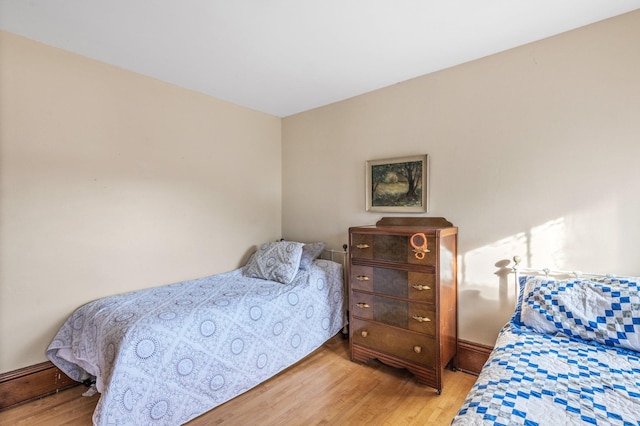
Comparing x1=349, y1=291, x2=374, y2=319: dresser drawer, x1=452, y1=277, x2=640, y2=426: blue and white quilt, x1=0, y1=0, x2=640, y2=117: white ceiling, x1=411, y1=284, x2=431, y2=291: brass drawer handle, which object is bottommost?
x1=349, y1=291, x2=374, y2=319: dresser drawer

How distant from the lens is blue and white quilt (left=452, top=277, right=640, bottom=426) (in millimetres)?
1008

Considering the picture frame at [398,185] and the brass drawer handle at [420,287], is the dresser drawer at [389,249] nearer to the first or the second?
the brass drawer handle at [420,287]

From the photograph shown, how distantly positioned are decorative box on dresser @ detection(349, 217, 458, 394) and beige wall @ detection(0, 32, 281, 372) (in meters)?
1.52

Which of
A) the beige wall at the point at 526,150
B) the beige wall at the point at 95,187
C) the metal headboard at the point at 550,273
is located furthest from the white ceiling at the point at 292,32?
the metal headboard at the point at 550,273

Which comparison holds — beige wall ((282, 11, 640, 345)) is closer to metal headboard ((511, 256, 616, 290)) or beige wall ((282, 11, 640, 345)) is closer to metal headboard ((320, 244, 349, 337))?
metal headboard ((511, 256, 616, 290))

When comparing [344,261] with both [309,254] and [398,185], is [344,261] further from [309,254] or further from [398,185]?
[398,185]

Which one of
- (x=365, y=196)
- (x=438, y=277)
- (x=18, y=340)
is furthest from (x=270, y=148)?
(x=18, y=340)

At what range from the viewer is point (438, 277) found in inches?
82.7

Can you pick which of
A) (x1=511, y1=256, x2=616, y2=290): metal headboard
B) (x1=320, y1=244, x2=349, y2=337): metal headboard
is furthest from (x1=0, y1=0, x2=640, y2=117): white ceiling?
(x1=320, y1=244, x2=349, y2=337): metal headboard

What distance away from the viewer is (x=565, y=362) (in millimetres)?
1333

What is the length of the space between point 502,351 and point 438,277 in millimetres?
661

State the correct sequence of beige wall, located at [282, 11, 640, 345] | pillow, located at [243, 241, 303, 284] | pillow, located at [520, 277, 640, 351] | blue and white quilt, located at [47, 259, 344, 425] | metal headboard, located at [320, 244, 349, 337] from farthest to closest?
metal headboard, located at [320, 244, 349, 337], pillow, located at [243, 241, 303, 284], beige wall, located at [282, 11, 640, 345], blue and white quilt, located at [47, 259, 344, 425], pillow, located at [520, 277, 640, 351]

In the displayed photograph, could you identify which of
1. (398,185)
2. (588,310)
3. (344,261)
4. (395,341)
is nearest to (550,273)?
(588,310)

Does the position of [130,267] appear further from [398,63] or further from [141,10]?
[398,63]
